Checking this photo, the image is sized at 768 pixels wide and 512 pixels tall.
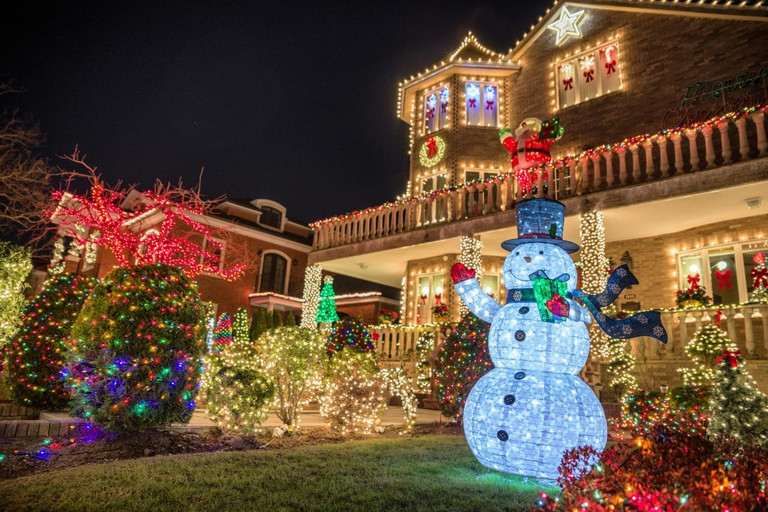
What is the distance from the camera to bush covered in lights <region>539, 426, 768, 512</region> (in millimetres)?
2584

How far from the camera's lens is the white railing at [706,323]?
31.0 feet

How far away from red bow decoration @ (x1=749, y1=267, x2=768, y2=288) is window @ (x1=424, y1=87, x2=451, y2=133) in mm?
10931

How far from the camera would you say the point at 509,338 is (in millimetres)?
5172

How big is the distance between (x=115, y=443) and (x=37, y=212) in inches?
446

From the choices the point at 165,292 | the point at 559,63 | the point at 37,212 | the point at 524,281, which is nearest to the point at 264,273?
the point at 37,212

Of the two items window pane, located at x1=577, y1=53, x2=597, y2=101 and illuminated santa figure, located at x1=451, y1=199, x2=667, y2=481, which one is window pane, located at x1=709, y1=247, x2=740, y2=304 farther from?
illuminated santa figure, located at x1=451, y1=199, x2=667, y2=481

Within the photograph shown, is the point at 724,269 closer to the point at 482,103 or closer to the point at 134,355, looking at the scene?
the point at 482,103

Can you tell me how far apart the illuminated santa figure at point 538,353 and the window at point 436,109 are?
13565mm

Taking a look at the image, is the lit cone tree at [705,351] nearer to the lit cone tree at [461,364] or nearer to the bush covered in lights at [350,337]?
the lit cone tree at [461,364]

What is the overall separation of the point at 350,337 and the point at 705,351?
318 inches

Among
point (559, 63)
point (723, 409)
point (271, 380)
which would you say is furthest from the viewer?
point (559, 63)

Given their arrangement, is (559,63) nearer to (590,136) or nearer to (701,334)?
(590,136)

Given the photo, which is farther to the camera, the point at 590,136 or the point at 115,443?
the point at 590,136

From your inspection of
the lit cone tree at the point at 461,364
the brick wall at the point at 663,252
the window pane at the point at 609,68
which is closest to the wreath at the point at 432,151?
the window pane at the point at 609,68
